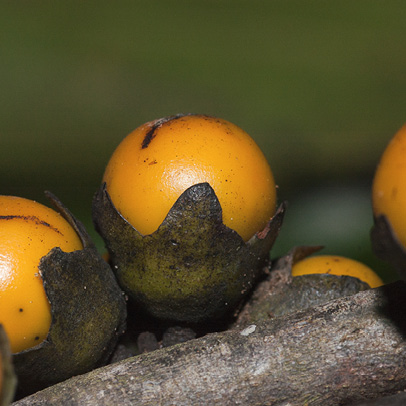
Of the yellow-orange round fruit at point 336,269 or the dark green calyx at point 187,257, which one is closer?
the dark green calyx at point 187,257

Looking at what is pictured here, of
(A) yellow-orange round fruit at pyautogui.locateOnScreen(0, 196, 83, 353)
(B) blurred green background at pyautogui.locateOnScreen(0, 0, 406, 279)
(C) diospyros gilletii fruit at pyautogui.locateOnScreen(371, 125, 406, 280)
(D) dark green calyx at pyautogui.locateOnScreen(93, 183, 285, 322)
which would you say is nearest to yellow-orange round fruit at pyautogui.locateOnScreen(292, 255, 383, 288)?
(D) dark green calyx at pyautogui.locateOnScreen(93, 183, 285, 322)

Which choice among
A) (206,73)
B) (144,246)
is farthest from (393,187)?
(206,73)

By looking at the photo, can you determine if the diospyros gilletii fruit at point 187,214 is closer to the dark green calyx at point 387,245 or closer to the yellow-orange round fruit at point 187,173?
the yellow-orange round fruit at point 187,173

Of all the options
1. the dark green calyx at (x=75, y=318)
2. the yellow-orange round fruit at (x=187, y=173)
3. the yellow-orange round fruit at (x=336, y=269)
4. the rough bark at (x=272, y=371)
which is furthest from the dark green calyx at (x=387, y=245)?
the dark green calyx at (x=75, y=318)

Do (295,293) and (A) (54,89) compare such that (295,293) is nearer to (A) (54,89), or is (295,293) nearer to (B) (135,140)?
(B) (135,140)

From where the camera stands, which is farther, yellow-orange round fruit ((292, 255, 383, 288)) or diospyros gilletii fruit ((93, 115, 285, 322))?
yellow-orange round fruit ((292, 255, 383, 288))

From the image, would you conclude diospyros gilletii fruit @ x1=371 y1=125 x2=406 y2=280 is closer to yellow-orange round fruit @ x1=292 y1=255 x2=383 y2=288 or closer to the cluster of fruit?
the cluster of fruit
